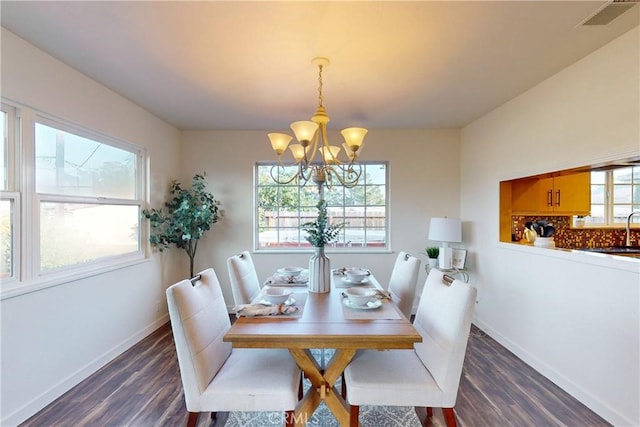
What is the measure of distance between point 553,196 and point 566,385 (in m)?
1.83

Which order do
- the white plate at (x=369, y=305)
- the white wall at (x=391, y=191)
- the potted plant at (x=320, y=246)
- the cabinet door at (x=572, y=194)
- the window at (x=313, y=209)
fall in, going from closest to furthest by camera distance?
the white plate at (x=369, y=305)
the potted plant at (x=320, y=246)
the cabinet door at (x=572, y=194)
the white wall at (x=391, y=191)
the window at (x=313, y=209)

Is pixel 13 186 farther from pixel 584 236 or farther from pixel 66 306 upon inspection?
pixel 584 236

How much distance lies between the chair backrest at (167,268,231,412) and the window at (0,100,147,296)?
1309mm

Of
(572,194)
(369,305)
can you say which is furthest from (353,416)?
(572,194)

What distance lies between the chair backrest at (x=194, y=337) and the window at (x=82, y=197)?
1.44 m

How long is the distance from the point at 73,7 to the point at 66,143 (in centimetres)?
120

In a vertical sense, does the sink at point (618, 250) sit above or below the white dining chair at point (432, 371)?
above

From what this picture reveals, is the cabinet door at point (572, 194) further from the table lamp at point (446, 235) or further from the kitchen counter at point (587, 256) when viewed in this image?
the table lamp at point (446, 235)

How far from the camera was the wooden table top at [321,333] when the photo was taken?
1.46m

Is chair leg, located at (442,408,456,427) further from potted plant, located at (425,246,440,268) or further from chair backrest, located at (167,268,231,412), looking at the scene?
potted plant, located at (425,246,440,268)

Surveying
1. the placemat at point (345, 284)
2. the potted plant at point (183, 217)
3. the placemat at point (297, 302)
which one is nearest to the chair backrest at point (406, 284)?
the placemat at point (345, 284)

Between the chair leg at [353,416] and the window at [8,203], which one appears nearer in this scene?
the chair leg at [353,416]

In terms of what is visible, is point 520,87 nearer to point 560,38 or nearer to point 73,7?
point 560,38

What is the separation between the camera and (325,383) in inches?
65.6
